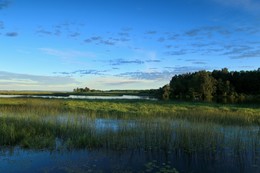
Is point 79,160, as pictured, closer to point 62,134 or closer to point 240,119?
point 62,134

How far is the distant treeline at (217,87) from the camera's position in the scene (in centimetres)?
9231

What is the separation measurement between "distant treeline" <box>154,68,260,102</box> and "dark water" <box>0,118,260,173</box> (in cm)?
7465

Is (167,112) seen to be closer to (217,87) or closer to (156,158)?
(156,158)

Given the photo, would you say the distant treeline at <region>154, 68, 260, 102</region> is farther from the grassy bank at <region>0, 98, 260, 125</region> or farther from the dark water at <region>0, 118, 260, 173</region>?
the dark water at <region>0, 118, 260, 173</region>

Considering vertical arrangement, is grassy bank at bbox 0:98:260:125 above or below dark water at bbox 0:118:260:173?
above

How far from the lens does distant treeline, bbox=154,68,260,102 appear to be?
303ft

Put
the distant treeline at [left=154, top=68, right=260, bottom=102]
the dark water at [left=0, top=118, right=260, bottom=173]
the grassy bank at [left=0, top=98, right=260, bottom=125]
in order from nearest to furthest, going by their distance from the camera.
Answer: the dark water at [left=0, top=118, right=260, bottom=173], the grassy bank at [left=0, top=98, right=260, bottom=125], the distant treeline at [left=154, top=68, right=260, bottom=102]

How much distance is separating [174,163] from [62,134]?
23.0 feet

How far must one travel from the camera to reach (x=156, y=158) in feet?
39.4

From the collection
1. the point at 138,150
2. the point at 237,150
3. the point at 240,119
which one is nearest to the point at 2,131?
the point at 138,150

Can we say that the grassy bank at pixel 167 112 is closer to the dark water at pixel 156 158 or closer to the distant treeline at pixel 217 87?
the dark water at pixel 156 158

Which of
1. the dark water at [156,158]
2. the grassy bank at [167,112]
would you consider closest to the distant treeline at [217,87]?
the grassy bank at [167,112]

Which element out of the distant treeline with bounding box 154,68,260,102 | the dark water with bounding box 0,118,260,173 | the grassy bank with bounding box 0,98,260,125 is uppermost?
the distant treeline with bounding box 154,68,260,102

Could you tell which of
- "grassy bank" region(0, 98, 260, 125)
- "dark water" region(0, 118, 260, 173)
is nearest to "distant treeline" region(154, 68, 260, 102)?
"grassy bank" region(0, 98, 260, 125)
